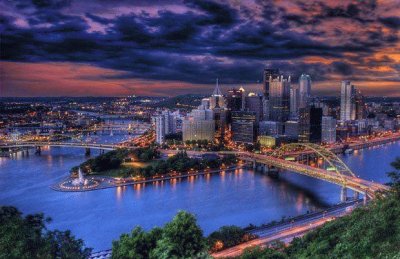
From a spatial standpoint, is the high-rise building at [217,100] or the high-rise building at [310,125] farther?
the high-rise building at [217,100]

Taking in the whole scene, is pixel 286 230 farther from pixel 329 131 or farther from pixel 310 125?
pixel 329 131

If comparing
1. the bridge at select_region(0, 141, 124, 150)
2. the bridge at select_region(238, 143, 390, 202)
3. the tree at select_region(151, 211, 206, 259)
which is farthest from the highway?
the bridge at select_region(0, 141, 124, 150)

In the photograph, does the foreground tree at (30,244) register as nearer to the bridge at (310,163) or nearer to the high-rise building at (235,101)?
the bridge at (310,163)

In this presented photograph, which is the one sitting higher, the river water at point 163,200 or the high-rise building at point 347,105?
the high-rise building at point 347,105

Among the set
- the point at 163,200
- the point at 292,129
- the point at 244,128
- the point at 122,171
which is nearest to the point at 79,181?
the point at 122,171

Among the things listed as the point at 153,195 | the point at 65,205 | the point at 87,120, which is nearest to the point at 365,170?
the point at 153,195

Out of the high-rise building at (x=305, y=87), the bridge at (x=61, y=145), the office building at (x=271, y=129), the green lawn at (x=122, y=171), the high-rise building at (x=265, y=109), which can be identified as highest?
the high-rise building at (x=305, y=87)

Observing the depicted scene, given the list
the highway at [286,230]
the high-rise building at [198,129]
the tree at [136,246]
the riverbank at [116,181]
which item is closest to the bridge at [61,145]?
the high-rise building at [198,129]

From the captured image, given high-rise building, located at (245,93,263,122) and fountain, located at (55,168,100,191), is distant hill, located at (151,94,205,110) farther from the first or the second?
fountain, located at (55,168,100,191)
